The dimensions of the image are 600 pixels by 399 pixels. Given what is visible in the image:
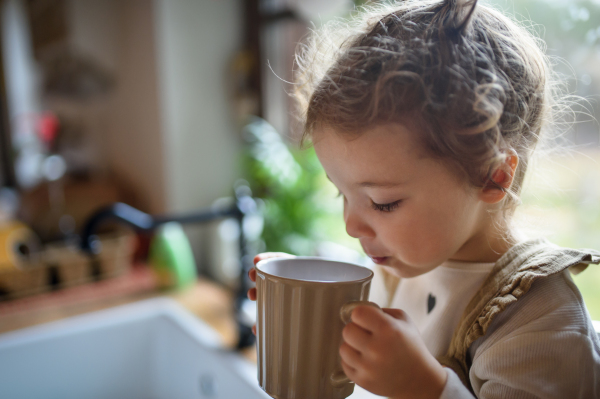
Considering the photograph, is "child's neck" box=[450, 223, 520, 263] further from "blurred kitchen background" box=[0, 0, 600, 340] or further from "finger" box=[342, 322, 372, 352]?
"finger" box=[342, 322, 372, 352]

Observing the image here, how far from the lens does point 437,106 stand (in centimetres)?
36

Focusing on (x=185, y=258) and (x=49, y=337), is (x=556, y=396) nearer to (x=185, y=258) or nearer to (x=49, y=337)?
(x=49, y=337)

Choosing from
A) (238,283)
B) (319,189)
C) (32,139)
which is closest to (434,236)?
(238,283)

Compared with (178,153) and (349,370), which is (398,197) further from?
(178,153)

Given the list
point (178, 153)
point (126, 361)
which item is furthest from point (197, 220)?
point (178, 153)

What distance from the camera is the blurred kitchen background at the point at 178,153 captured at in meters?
0.95

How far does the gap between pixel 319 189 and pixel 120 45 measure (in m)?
1.80

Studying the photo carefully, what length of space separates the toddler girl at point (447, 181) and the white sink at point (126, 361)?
44 centimetres

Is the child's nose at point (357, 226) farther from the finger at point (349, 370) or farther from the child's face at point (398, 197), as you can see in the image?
the finger at point (349, 370)

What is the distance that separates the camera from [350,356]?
0.36m

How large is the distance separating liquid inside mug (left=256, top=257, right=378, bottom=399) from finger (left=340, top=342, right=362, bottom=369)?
11mm

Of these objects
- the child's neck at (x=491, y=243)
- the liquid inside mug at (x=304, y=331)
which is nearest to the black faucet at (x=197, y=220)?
the liquid inside mug at (x=304, y=331)

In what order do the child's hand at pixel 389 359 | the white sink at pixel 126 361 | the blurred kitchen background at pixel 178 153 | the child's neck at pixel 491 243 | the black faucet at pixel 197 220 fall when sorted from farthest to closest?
the blurred kitchen background at pixel 178 153
the white sink at pixel 126 361
the black faucet at pixel 197 220
the child's neck at pixel 491 243
the child's hand at pixel 389 359

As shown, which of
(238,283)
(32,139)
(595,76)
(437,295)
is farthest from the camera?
(32,139)
